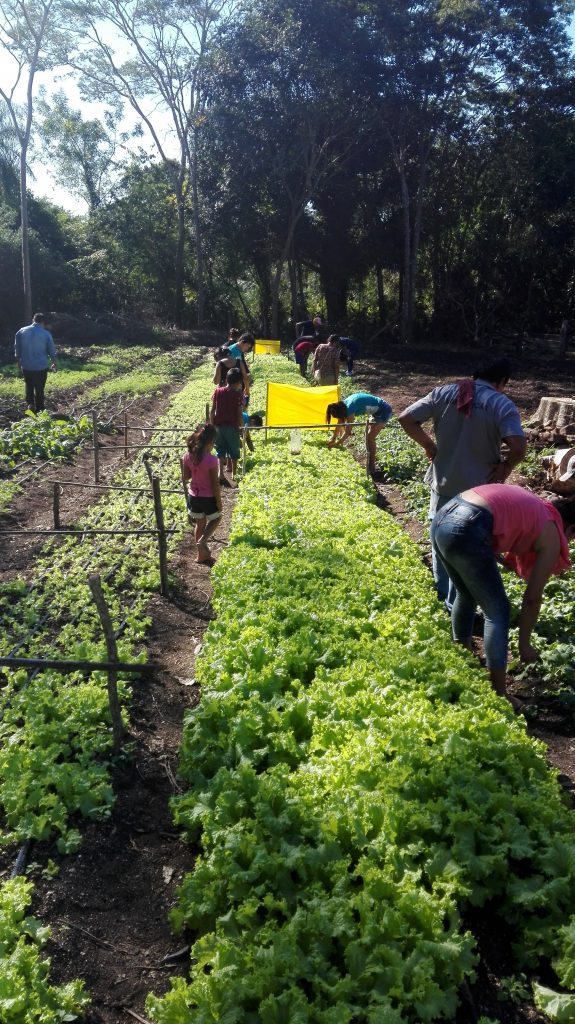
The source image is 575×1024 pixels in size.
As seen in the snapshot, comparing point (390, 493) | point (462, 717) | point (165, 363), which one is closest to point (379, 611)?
point (462, 717)

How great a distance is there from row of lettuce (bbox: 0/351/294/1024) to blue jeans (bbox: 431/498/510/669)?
93.9 inches

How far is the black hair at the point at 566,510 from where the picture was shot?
4594 mm

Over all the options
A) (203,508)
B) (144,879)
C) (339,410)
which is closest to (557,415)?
(339,410)

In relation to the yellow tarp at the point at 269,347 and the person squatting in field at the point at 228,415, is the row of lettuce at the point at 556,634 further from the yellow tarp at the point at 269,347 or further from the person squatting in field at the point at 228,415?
the yellow tarp at the point at 269,347

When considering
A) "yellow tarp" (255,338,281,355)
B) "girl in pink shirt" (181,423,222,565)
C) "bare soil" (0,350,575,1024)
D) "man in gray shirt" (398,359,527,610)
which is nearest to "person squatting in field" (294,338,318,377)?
"yellow tarp" (255,338,281,355)

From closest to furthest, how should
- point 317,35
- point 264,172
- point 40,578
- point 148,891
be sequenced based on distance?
point 148,891, point 40,578, point 317,35, point 264,172

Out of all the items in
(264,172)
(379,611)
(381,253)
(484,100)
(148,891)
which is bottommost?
(148,891)

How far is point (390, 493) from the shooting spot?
11430 mm

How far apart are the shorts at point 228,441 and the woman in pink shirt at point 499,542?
19.2 feet

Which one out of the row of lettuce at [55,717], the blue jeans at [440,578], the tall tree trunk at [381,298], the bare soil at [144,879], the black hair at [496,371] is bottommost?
the bare soil at [144,879]

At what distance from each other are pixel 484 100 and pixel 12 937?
3608 centimetres

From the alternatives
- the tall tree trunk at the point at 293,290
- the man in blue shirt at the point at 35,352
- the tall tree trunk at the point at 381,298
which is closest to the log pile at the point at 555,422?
the man in blue shirt at the point at 35,352

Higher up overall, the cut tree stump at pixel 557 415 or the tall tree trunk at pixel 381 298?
the tall tree trunk at pixel 381 298

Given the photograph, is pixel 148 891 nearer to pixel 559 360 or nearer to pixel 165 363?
pixel 165 363
